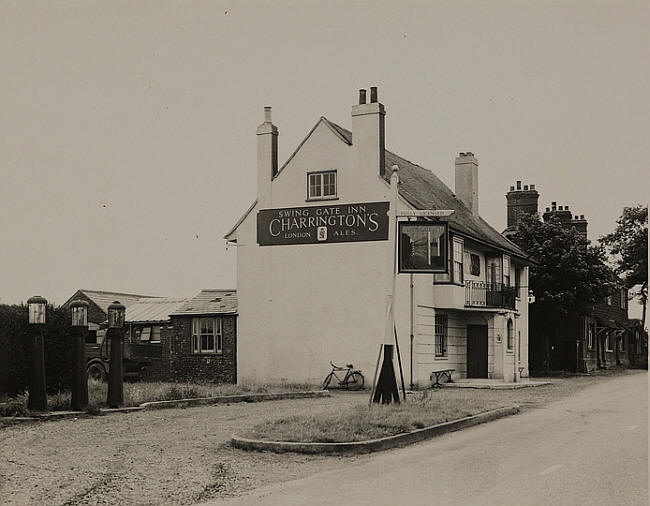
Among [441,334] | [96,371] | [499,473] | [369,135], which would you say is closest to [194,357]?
[96,371]

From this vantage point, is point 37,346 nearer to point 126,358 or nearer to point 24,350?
point 24,350

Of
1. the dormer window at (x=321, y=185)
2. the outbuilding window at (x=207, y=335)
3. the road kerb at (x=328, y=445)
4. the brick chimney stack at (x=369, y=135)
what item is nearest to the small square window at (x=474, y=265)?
the brick chimney stack at (x=369, y=135)

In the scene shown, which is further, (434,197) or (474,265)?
(434,197)

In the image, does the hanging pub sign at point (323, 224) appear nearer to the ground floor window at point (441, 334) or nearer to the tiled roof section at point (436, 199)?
the tiled roof section at point (436, 199)

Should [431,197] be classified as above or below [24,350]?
above

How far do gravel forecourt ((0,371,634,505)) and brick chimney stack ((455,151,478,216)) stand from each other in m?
23.8

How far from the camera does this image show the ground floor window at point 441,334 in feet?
106

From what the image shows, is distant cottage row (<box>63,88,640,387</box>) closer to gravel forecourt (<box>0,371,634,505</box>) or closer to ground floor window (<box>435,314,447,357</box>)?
ground floor window (<box>435,314,447,357</box>)

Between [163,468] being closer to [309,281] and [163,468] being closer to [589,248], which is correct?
[309,281]

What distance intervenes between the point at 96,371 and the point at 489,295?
51.4 ft

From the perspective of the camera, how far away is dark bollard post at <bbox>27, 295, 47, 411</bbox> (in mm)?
16562

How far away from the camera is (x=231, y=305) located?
34.8m

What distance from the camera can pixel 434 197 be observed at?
117 ft

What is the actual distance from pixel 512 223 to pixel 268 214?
20027 mm
